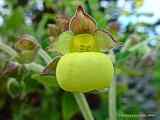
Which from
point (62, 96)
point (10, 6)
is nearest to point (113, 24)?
point (62, 96)

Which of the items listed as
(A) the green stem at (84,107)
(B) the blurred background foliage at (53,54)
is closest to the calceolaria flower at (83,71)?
(A) the green stem at (84,107)

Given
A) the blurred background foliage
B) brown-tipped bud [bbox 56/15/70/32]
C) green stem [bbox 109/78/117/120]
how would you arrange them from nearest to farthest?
brown-tipped bud [bbox 56/15/70/32], green stem [bbox 109/78/117/120], the blurred background foliage

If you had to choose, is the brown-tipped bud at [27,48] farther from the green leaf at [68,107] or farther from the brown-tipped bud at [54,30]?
the green leaf at [68,107]

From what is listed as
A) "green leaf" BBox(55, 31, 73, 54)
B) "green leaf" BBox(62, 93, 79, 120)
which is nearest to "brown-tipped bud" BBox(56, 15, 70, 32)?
"green leaf" BBox(55, 31, 73, 54)

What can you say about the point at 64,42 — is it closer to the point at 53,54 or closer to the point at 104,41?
the point at 104,41

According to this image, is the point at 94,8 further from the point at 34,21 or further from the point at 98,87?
the point at 98,87

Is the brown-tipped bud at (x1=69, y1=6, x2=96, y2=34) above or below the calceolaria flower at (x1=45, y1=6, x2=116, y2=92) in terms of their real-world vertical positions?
above

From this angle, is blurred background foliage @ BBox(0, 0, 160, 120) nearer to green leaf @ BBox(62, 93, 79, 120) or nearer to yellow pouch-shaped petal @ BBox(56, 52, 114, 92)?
green leaf @ BBox(62, 93, 79, 120)
